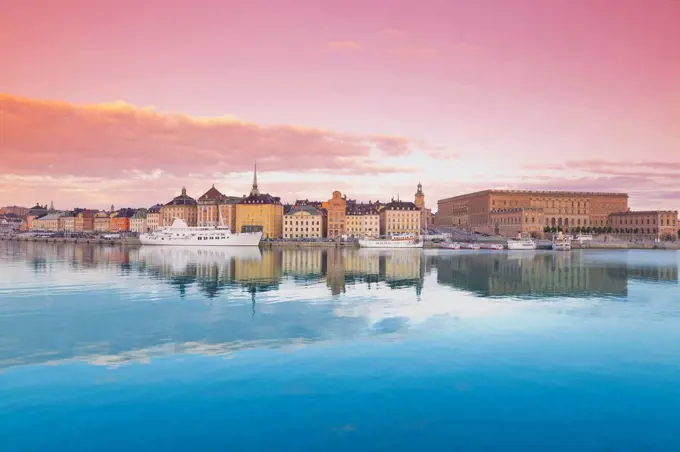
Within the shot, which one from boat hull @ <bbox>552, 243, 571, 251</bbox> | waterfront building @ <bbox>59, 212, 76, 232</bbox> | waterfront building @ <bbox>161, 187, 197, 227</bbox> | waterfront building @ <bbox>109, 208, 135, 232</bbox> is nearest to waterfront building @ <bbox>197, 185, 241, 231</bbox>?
waterfront building @ <bbox>161, 187, 197, 227</bbox>

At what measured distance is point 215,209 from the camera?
141 metres

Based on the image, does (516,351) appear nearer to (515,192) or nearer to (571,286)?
(571,286)

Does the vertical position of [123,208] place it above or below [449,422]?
above

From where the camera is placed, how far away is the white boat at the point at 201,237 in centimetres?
10581

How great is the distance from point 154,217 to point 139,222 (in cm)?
1000

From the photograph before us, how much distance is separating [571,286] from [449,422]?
31746mm

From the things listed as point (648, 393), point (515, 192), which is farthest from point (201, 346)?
point (515, 192)

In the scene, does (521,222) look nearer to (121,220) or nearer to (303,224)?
(303,224)

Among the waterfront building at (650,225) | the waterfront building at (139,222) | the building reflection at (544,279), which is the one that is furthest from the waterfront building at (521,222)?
the waterfront building at (139,222)

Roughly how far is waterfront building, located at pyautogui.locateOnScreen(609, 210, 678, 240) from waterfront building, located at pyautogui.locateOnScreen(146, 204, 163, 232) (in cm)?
12941

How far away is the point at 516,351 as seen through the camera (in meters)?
18.9

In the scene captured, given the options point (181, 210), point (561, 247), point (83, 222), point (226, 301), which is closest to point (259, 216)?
point (181, 210)

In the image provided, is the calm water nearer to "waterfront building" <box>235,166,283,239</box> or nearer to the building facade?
"waterfront building" <box>235,166,283,239</box>

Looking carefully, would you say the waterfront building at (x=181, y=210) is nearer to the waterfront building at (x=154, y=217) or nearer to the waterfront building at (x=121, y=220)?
the waterfront building at (x=154, y=217)
